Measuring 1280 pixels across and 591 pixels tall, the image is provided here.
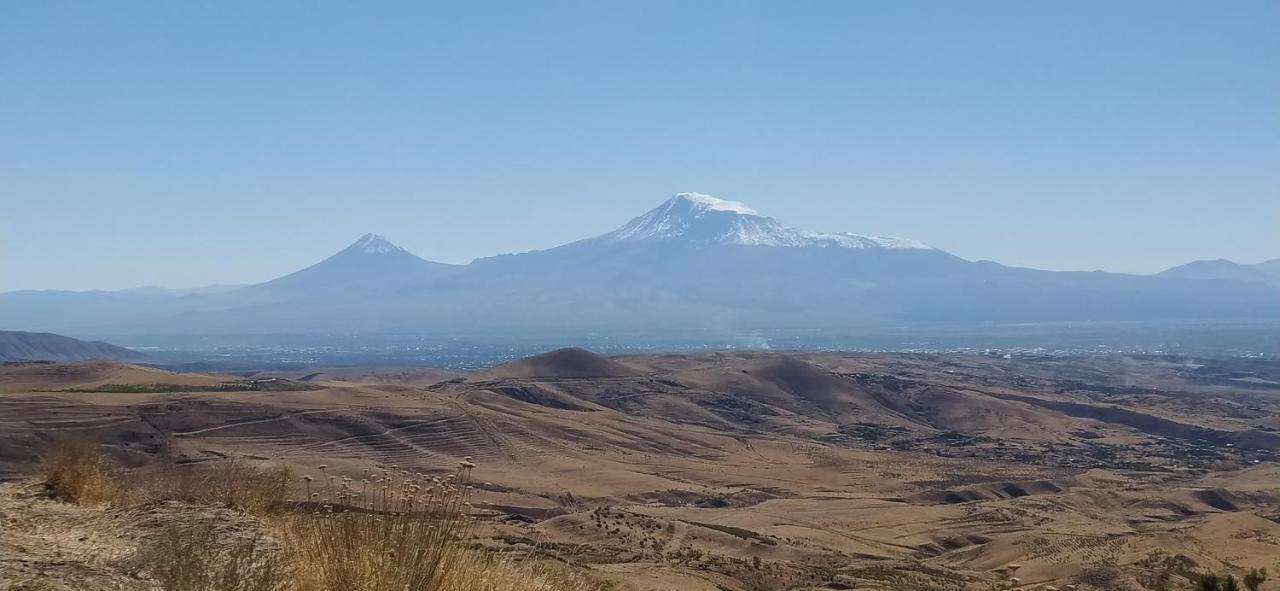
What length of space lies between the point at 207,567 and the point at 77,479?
509cm

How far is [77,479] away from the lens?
9.06 m

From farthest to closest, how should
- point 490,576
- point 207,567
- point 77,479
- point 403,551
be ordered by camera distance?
point 77,479 < point 490,576 < point 207,567 < point 403,551

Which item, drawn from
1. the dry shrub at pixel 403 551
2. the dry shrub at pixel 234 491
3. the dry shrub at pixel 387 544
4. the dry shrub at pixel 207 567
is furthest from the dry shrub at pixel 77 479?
the dry shrub at pixel 387 544

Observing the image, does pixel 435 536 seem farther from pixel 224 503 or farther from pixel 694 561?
pixel 694 561

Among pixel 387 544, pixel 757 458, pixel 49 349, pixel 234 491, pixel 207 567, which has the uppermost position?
pixel 387 544

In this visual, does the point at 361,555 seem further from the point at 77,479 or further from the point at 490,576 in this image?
the point at 77,479

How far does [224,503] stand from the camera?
8484mm

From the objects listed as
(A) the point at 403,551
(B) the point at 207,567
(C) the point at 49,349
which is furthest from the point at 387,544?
(C) the point at 49,349

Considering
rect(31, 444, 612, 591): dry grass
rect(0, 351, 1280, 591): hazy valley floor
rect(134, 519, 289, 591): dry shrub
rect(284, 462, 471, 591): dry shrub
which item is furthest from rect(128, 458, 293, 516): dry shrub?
rect(284, 462, 471, 591): dry shrub

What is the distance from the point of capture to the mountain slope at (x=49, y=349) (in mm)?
131625

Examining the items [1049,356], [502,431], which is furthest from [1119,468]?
[1049,356]

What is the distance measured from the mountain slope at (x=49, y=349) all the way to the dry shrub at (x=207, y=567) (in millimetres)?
140382

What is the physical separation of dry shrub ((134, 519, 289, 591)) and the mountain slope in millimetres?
140382

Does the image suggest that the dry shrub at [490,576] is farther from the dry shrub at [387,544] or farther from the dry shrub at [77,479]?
the dry shrub at [77,479]
